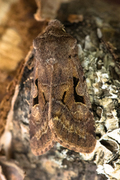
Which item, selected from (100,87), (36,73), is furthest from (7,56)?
(100,87)

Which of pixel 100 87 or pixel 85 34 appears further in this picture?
pixel 85 34

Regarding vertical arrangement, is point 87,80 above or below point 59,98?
above

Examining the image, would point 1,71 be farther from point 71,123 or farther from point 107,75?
point 107,75
